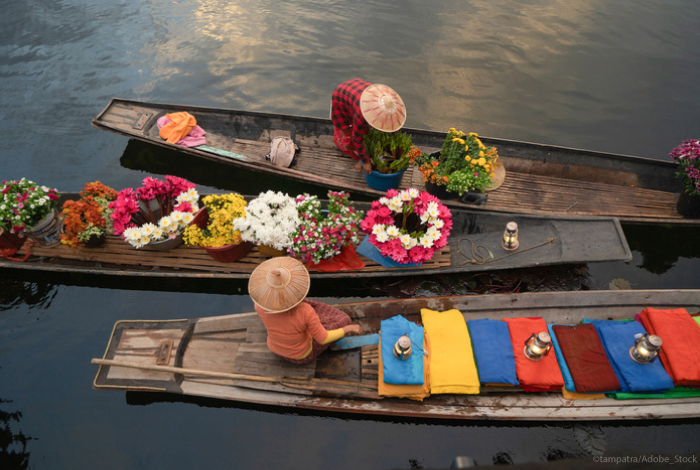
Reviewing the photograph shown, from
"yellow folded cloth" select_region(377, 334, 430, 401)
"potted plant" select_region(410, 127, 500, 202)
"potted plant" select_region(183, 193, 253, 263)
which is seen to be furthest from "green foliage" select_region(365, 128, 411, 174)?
"yellow folded cloth" select_region(377, 334, 430, 401)

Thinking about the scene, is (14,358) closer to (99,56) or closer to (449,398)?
(449,398)

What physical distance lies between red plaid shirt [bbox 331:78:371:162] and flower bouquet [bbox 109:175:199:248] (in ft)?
11.0

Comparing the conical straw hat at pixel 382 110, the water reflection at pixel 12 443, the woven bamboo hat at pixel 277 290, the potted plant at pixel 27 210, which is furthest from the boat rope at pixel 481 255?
the water reflection at pixel 12 443

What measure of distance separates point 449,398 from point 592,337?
217 cm

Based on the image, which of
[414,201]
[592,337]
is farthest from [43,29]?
[592,337]

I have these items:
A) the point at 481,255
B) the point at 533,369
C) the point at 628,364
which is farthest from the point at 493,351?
the point at 481,255

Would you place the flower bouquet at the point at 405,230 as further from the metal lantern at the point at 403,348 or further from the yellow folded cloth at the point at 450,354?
the metal lantern at the point at 403,348

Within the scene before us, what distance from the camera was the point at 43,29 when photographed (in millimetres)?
13500

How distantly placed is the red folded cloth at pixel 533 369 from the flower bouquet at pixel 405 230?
68.5 inches

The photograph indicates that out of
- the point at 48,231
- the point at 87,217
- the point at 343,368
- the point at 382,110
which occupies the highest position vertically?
the point at 382,110

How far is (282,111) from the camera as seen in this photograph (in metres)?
11.4

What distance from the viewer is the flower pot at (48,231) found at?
6180 millimetres

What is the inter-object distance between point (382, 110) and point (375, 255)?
→ 103 inches

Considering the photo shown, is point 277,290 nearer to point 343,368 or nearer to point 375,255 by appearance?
point 343,368
